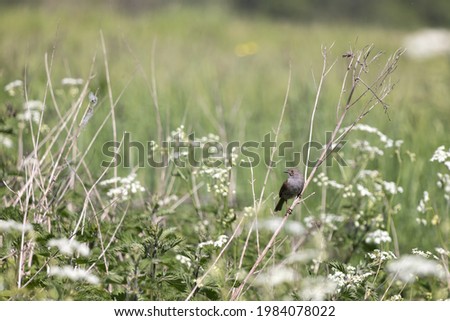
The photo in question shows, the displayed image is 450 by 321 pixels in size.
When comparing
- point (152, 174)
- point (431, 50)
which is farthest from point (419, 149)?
point (431, 50)

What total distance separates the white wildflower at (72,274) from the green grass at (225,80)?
3.03ft

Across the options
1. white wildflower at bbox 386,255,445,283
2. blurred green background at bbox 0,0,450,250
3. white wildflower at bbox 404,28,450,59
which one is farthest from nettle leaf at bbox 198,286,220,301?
white wildflower at bbox 404,28,450,59

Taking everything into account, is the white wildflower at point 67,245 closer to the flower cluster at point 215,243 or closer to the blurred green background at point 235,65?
the flower cluster at point 215,243

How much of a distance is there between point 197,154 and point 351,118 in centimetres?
113

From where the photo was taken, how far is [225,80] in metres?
6.98

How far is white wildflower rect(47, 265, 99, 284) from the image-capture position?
221 centimetres

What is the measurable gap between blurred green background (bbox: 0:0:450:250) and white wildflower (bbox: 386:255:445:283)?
2.00ft

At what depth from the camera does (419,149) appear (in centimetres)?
452

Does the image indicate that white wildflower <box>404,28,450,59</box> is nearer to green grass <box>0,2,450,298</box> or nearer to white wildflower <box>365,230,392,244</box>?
green grass <box>0,2,450,298</box>

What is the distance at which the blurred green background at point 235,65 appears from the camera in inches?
168

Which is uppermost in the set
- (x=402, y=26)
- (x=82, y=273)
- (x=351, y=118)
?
(x=402, y=26)
